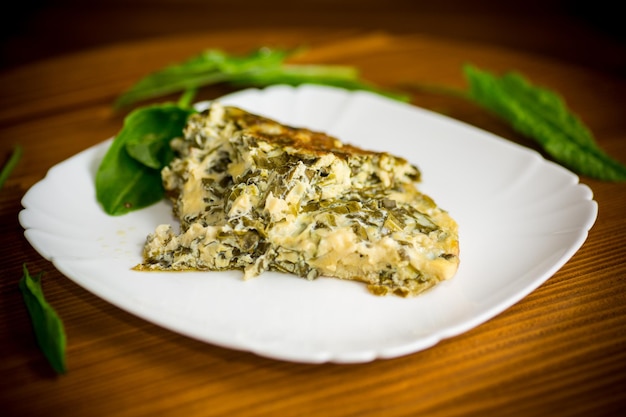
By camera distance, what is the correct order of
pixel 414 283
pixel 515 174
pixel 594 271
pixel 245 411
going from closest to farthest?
pixel 245 411 < pixel 414 283 < pixel 594 271 < pixel 515 174

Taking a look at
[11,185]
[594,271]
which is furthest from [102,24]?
[594,271]

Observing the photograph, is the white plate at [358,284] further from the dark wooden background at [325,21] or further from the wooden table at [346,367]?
the dark wooden background at [325,21]

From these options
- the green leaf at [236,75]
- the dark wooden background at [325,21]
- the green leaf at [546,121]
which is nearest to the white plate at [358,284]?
the green leaf at [546,121]

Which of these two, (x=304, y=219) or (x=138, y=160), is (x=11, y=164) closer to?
(x=138, y=160)

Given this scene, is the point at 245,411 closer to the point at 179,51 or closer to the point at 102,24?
the point at 179,51

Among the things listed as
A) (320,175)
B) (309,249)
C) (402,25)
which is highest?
(402,25)

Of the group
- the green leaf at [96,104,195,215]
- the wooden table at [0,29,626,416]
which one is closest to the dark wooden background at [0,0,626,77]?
the green leaf at [96,104,195,215]
